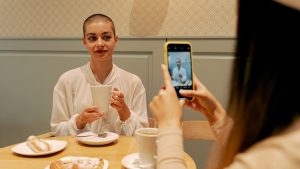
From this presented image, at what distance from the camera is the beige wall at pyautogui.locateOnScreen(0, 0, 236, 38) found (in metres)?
2.51

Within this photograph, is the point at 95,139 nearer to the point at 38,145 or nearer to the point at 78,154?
the point at 78,154

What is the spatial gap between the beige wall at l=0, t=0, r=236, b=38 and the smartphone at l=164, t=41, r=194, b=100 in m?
1.43

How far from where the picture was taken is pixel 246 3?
1.96ft

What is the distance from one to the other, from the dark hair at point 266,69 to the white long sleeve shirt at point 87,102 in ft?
3.96

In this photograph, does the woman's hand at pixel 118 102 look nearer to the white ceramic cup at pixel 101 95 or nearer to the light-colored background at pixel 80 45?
the white ceramic cup at pixel 101 95

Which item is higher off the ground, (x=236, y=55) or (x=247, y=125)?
(x=236, y=55)

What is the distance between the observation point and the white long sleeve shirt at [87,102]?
5.84 feet

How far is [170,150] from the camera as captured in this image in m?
0.74

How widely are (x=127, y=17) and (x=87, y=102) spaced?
968mm

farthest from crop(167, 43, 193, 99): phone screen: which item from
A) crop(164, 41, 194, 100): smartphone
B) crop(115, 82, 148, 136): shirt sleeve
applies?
crop(115, 82, 148, 136): shirt sleeve

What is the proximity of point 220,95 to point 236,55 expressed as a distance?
199cm

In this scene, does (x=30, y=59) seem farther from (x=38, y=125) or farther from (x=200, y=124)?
(x=200, y=124)

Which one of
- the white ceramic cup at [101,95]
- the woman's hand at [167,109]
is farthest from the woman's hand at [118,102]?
the woman's hand at [167,109]

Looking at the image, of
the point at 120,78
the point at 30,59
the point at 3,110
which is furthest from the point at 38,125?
the point at 120,78
